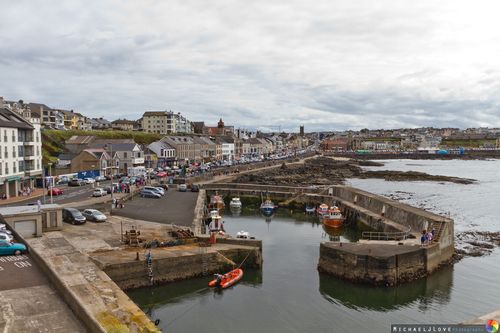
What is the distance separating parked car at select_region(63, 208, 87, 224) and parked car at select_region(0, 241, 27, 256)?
9.29m

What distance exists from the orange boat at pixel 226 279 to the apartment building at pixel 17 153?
105 ft

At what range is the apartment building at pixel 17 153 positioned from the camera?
48.6 meters

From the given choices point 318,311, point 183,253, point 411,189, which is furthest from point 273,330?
point 411,189

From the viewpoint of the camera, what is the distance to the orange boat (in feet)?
92.9

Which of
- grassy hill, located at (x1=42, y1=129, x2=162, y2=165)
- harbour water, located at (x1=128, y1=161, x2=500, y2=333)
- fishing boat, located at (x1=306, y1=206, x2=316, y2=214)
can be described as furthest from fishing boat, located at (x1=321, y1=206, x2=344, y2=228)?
grassy hill, located at (x1=42, y1=129, x2=162, y2=165)

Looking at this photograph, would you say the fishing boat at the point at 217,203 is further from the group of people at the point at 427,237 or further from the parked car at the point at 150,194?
the group of people at the point at 427,237

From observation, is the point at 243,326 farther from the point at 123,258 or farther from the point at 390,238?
the point at 390,238

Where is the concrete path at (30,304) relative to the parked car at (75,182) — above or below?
below

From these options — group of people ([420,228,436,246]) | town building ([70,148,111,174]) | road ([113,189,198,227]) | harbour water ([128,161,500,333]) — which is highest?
town building ([70,148,111,174])

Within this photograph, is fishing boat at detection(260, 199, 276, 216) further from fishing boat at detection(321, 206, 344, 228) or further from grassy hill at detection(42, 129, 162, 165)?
grassy hill at detection(42, 129, 162, 165)

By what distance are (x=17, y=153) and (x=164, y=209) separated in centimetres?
2002

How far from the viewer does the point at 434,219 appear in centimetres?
3619

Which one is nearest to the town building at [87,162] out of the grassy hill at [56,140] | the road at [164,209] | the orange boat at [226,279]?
the grassy hill at [56,140]

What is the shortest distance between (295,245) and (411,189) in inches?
2184
